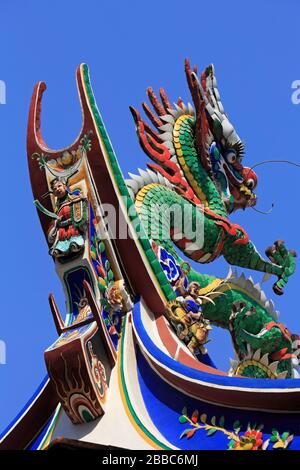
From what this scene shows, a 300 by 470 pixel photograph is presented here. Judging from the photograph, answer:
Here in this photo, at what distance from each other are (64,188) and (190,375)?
7.50 feet

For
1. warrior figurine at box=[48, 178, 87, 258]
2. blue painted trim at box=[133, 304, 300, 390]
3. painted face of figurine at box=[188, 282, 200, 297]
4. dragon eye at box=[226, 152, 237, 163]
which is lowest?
blue painted trim at box=[133, 304, 300, 390]

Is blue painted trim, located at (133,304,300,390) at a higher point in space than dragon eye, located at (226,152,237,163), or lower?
lower

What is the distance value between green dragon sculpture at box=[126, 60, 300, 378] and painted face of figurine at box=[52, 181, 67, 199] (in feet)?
2.57

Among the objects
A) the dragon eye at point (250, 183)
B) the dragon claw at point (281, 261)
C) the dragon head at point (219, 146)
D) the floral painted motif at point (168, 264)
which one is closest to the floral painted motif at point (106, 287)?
the floral painted motif at point (168, 264)

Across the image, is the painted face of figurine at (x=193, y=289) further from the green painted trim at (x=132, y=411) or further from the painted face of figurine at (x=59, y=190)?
the painted face of figurine at (x=59, y=190)

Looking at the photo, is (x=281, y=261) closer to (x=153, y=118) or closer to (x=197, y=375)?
(x=153, y=118)

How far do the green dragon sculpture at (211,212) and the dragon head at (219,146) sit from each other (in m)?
0.01

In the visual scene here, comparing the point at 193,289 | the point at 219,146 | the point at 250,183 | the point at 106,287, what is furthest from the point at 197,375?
the point at 250,183

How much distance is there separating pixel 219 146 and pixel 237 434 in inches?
184

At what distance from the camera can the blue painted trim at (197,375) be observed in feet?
28.8

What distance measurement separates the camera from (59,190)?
10.8 metres

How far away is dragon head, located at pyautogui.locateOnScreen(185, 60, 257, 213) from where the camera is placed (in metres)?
12.6

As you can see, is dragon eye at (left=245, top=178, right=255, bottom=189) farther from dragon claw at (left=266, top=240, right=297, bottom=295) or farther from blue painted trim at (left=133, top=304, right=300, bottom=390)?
blue painted trim at (left=133, top=304, right=300, bottom=390)

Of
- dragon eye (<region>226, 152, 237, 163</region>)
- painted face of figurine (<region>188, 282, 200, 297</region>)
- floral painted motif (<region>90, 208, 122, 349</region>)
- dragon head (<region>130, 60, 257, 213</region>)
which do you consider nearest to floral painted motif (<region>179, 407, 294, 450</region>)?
floral painted motif (<region>90, 208, 122, 349</region>)
